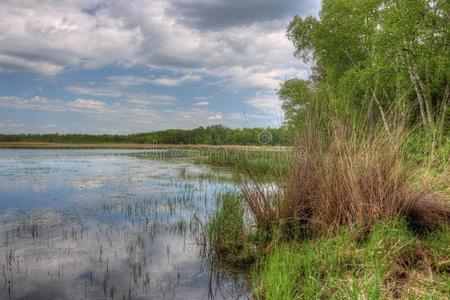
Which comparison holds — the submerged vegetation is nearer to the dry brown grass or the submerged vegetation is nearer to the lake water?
the dry brown grass

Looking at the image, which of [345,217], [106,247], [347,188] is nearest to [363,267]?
[345,217]

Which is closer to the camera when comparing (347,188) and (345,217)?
(347,188)

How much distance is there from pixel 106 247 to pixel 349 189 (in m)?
4.80

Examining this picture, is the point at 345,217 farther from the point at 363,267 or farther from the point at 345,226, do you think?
the point at 363,267

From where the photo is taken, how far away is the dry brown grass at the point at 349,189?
17.9 ft

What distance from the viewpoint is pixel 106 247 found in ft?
23.3

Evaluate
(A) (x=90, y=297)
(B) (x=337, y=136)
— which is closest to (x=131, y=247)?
(A) (x=90, y=297)

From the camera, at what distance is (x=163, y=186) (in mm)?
15305

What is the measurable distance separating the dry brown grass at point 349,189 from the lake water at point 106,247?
63.2 inches

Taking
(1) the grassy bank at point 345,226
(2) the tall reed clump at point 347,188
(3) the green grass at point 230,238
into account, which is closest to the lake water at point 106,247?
(3) the green grass at point 230,238

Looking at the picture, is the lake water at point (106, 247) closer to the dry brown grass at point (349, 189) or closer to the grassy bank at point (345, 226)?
the grassy bank at point (345, 226)

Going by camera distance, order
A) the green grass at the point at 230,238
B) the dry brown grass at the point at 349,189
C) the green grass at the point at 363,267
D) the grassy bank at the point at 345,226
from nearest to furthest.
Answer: the green grass at the point at 363,267, the grassy bank at the point at 345,226, the dry brown grass at the point at 349,189, the green grass at the point at 230,238

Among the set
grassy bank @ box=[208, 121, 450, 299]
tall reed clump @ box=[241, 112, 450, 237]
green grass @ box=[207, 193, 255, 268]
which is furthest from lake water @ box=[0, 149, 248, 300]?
tall reed clump @ box=[241, 112, 450, 237]

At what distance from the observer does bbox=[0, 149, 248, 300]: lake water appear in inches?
207
